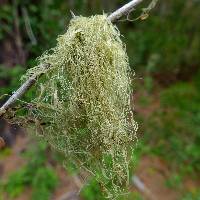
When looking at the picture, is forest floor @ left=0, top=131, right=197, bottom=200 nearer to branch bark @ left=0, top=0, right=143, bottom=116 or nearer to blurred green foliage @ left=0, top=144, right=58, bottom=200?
blurred green foliage @ left=0, top=144, right=58, bottom=200

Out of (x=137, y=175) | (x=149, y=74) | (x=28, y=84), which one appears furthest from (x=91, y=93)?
(x=149, y=74)

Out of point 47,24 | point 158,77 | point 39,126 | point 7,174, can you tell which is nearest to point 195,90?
point 158,77

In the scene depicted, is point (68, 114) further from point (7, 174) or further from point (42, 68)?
point (7, 174)

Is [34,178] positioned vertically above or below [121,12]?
above

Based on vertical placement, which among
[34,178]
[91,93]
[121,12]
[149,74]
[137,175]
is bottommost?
[91,93]

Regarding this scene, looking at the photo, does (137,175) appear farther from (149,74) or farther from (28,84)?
(28,84)

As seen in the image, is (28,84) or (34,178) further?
(34,178)
